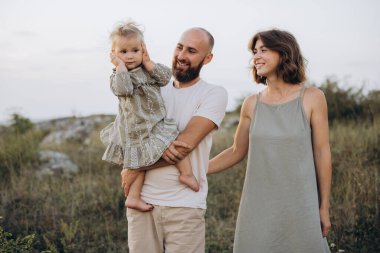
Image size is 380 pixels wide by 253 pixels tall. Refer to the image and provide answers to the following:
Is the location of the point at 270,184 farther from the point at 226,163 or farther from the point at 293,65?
the point at 293,65

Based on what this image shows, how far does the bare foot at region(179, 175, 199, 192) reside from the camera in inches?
108

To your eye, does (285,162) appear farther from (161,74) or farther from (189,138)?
(161,74)

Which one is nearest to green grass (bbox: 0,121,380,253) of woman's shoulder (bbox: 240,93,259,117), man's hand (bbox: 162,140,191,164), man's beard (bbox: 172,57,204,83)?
man's hand (bbox: 162,140,191,164)

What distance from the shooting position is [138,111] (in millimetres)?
2824

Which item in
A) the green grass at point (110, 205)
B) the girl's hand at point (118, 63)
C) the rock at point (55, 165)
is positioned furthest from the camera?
the rock at point (55, 165)

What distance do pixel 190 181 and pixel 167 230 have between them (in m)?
0.38

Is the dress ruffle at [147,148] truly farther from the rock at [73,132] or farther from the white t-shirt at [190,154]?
the rock at [73,132]

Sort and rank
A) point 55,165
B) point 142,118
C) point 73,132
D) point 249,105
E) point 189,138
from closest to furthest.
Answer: point 189,138 → point 142,118 → point 249,105 → point 55,165 → point 73,132

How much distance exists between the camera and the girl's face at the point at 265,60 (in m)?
2.83

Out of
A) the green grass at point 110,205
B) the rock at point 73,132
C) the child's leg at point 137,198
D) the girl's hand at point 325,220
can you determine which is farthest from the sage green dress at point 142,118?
the rock at point 73,132

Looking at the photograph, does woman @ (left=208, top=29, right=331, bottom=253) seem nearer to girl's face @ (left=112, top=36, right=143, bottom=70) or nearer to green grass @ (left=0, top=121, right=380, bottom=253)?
girl's face @ (left=112, top=36, right=143, bottom=70)

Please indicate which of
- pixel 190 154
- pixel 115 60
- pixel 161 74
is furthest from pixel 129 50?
pixel 190 154

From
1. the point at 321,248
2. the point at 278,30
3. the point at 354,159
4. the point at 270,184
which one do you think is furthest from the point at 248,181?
the point at 354,159

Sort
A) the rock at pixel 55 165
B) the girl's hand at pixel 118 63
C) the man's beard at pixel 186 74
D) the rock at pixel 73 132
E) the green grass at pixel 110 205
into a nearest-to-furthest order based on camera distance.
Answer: the girl's hand at pixel 118 63, the man's beard at pixel 186 74, the green grass at pixel 110 205, the rock at pixel 55 165, the rock at pixel 73 132
